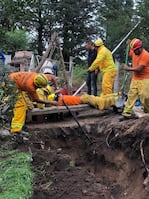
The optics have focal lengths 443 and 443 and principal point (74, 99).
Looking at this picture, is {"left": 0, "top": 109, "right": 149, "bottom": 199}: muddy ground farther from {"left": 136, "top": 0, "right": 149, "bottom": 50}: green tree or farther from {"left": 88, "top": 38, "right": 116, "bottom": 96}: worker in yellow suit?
{"left": 136, "top": 0, "right": 149, "bottom": 50}: green tree

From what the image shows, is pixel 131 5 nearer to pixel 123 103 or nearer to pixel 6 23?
pixel 123 103

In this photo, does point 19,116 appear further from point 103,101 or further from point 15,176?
point 15,176

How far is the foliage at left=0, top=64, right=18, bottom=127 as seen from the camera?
7.14 m

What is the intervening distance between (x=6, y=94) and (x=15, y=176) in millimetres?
1745

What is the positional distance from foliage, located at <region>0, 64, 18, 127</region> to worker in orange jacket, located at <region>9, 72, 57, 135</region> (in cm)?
83

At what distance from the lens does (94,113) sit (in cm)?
1091

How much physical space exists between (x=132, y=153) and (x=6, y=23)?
3.11 m

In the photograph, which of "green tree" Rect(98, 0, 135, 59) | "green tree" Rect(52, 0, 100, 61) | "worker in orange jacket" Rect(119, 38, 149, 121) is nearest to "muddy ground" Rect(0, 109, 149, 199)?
"worker in orange jacket" Rect(119, 38, 149, 121)

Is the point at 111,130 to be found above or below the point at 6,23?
below

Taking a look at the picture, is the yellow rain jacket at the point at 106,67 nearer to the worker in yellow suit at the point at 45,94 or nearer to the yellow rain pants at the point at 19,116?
the worker in yellow suit at the point at 45,94

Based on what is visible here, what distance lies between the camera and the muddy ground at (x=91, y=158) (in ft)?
21.9

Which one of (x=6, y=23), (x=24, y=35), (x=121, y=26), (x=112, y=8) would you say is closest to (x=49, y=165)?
(x=6, y=23)

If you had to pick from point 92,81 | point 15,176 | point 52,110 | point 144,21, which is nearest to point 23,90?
point 52,110

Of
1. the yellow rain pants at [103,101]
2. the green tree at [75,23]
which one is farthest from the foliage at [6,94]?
the green tree at [75,23]
